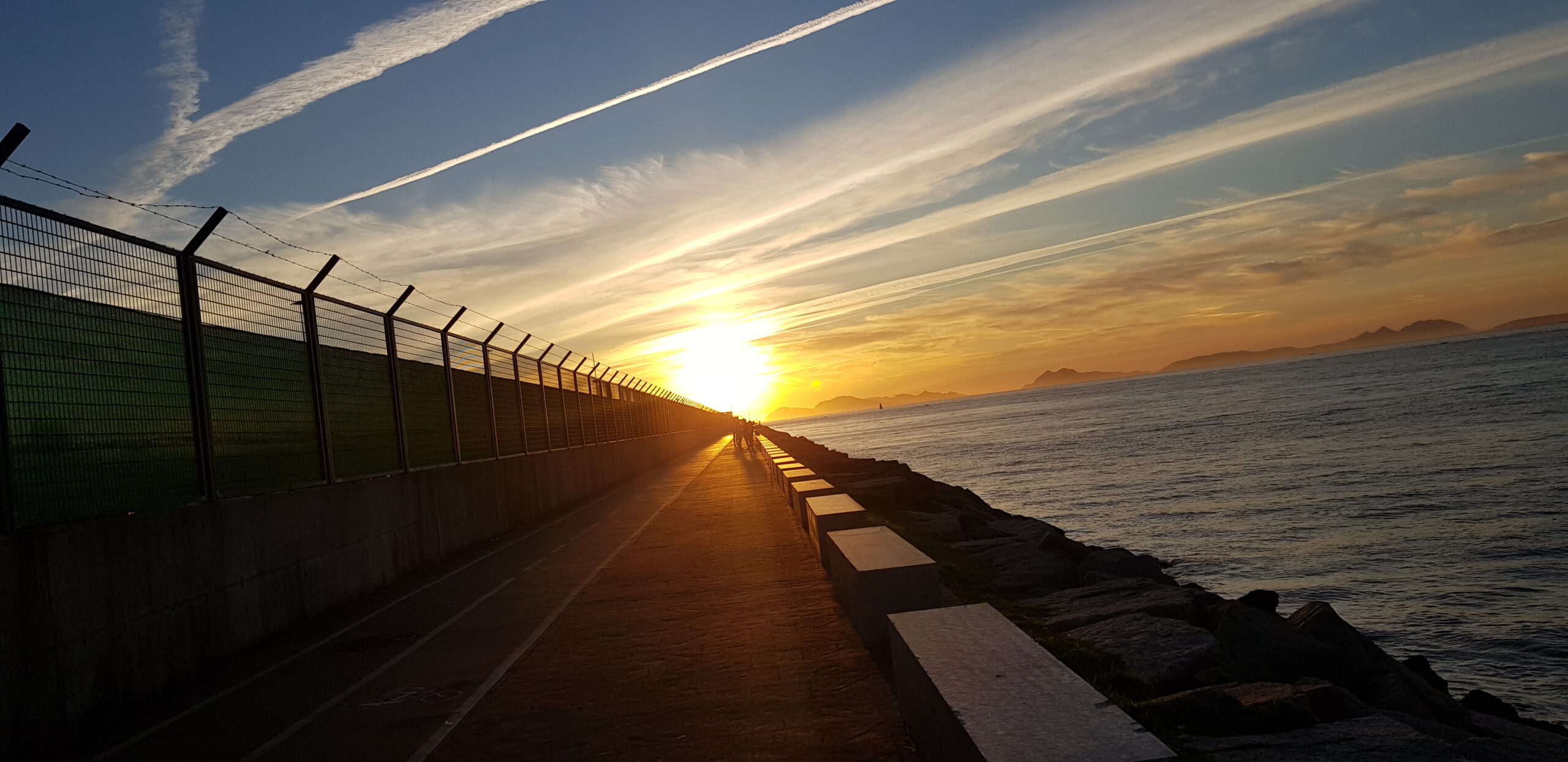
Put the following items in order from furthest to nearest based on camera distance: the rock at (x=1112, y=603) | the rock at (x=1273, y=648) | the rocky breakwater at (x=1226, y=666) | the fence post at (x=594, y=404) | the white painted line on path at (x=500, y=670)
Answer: the fence post at (x=594, y=404) < the rock at (x=1112, y=603) < the rock at (x=1273, y=648) < the white painted line on path at (x=500, y=670) < the rocky breakwater at (x=1226, y=666)

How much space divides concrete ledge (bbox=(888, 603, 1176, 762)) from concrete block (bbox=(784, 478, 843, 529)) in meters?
8.96

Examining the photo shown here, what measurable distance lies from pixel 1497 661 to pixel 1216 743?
9438mm

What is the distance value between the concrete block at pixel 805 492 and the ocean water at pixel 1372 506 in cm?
690

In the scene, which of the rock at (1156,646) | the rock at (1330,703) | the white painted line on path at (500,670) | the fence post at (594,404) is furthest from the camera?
the fence post at (594,404)

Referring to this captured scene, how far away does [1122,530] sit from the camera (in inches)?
1053

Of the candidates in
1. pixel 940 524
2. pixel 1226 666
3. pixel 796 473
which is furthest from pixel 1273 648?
pixel 796 473

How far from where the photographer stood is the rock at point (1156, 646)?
25.4ft

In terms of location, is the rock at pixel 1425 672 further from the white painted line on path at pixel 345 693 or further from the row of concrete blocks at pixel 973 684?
the white painted line on path at pixel 345 693

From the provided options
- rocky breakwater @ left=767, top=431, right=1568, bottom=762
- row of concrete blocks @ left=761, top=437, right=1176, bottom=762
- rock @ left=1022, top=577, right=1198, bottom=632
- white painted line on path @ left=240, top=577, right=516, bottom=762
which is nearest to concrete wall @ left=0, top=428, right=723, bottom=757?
white painted line on path @ left=240, top=577, right=516, bottom=762

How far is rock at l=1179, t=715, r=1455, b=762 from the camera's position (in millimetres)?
5332

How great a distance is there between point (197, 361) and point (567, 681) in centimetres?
543

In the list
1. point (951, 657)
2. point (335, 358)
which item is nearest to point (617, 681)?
point (951, 657)

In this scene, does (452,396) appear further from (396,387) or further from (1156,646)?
(1156,646)

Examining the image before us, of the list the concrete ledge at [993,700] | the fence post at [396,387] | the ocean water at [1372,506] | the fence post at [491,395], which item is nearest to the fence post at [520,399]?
the fence post at [491,395]
